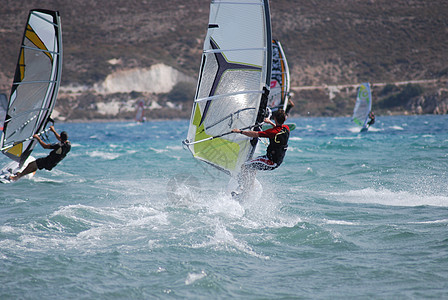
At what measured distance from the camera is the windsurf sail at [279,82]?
1725cm

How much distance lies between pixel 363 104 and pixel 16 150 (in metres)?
27.5

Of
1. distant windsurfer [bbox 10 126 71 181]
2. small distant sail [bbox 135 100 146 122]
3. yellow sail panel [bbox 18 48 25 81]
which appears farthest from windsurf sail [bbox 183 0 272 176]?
small distant sail [bbox 135 100 146 122]

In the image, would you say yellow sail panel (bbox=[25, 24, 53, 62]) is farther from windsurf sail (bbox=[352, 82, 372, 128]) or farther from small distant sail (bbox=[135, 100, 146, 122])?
small distant sail (bbox=[135, 100, 146, 122])

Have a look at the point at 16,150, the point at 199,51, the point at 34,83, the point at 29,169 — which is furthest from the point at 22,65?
the point at 199,51

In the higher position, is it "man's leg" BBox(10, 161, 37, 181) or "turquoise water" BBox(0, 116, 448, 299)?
"turquoise water" BBox(0, 116, 448, 299)

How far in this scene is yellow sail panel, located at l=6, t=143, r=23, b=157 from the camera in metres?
10.9

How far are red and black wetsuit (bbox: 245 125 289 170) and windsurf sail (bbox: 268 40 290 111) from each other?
8.80 metres

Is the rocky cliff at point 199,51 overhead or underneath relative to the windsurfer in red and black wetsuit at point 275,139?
underneath

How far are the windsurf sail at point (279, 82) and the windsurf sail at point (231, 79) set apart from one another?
8.56 metres

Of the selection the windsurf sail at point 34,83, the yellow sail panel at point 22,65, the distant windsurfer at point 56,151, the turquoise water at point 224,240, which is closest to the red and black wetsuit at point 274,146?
the turquoise water at point 224,240

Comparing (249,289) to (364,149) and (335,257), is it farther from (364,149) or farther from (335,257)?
(364,149)

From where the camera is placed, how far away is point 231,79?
870cm

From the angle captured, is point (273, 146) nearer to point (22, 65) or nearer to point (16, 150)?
point (22, 65)

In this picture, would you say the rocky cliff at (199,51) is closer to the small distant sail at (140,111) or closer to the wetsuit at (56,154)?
the small distant sail at (140,111)
